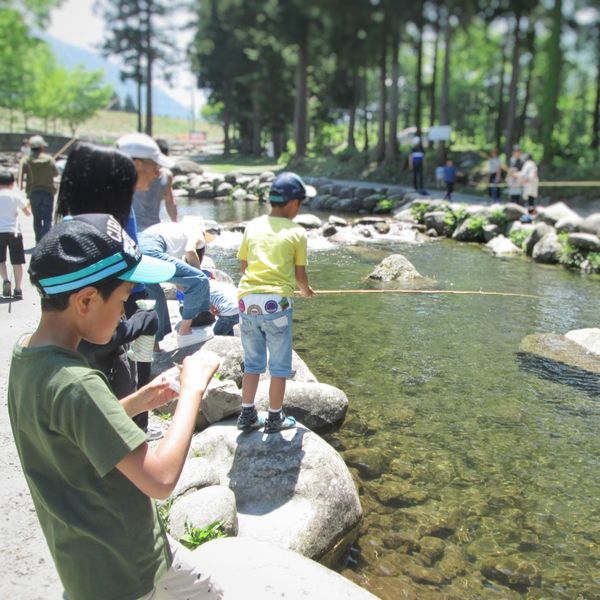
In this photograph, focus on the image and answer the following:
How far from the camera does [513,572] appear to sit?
3287 millimetres

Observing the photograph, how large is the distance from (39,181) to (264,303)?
616 centimetres

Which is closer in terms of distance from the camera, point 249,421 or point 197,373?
point 197,373

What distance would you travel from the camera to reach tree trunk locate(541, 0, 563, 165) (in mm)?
21438

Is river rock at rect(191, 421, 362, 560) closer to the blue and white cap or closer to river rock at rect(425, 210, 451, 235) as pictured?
the blue and white cap

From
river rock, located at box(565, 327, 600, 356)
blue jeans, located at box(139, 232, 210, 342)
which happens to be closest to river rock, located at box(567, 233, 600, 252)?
river rock, located at box(565, 327, 600, 356)

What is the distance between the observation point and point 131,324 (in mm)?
3049

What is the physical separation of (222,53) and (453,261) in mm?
33344

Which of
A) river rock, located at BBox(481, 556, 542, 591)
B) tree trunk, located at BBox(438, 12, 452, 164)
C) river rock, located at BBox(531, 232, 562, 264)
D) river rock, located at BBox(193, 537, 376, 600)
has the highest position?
tree trunk, located at BBox(438, 12, 452, 164)

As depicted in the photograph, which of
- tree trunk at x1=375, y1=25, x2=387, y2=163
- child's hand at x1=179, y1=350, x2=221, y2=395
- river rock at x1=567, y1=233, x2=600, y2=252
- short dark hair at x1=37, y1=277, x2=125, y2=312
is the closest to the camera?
short dark hair at x1=37, y1=277, x2=125, y2=312

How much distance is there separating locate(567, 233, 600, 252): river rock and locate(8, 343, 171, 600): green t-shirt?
1209cm

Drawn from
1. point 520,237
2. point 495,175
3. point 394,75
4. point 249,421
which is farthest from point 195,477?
point 394,75

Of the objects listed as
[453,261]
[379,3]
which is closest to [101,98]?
[379,3]

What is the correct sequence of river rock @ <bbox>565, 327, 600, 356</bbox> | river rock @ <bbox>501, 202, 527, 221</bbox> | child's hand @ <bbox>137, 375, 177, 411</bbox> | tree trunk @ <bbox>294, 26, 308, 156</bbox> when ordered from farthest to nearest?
tree trunk @ <bbox>294, 26, 308, 156</bbox>
river rock @ <bbox>501, 202, 527, 221</bbox>
river rock @ <bbox>565, 327, 600, 356</bbox>
child's hand @ <bbox>137, 375, 177, 411</bbox>

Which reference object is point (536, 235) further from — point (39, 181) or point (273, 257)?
point (273, 257)
